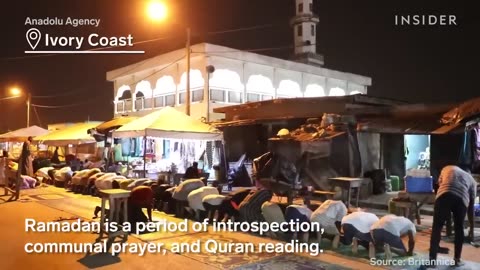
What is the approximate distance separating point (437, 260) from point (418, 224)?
9.72ft

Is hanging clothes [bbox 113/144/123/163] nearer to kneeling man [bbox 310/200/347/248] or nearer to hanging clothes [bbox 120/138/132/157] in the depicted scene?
hanging clothes [bbox 120/138/132/157]

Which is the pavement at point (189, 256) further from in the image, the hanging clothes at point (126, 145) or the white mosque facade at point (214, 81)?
the white mosque facade at point (214, 81)

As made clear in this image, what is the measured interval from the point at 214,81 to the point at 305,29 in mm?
20012

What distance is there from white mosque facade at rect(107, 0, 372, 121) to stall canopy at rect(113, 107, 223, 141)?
33.3 ft

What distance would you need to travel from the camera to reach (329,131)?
12984 mm

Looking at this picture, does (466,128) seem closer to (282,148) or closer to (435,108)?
(435,108)

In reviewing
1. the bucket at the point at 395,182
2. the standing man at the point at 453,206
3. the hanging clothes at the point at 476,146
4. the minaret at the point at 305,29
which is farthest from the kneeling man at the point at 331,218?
the minaret at the point at 305,29

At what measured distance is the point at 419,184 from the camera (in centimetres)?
850

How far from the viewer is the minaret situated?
132 feet

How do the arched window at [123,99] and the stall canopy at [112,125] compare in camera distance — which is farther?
the arched window at [123,99]

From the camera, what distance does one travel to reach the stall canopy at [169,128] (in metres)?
11.7

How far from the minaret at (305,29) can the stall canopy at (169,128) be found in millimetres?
28877

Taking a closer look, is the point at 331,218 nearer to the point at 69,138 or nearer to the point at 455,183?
the point at 455,183

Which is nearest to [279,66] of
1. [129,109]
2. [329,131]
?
[129,109]
